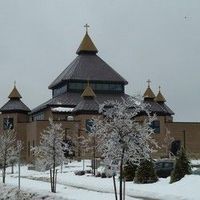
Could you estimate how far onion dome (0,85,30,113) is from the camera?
8714 cm

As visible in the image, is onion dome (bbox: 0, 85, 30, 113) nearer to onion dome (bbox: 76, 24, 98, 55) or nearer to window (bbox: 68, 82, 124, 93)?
window (bbox: 68, 82, 124, 93)

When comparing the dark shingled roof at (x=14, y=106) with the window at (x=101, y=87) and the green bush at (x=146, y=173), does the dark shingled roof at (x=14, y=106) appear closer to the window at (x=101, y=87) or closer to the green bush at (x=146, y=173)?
the window at (x=101, y=87)

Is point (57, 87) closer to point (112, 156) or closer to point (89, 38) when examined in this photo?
point (89, 38)

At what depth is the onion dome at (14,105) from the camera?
87.1 metres

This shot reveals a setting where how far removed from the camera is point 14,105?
290ft

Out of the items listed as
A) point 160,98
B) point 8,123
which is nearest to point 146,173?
point 8,123

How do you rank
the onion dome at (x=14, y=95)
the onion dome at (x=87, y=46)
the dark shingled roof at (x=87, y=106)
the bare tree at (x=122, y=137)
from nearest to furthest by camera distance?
the bare tree at (x=122, y=137) → the dark shingled roof at (x=87, y=106) → the onion dome at (x=14, y=95) → the onion dome at (x=87, y=46)

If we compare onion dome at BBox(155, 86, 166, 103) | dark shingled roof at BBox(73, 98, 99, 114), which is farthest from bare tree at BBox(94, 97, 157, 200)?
onion dome at BBox(155, 86, 166, 103)

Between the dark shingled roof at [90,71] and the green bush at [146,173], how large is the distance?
5292cm

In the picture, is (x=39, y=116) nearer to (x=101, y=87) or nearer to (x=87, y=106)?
(x=101, y=87)

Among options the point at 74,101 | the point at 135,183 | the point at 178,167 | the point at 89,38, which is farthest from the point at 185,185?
the point at 89,38

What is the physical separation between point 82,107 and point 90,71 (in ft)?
48.5

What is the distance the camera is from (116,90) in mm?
89375

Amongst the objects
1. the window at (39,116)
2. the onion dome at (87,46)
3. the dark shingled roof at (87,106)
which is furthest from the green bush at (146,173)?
the onion dome at (87,46)
